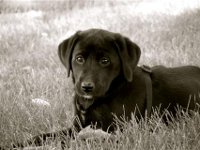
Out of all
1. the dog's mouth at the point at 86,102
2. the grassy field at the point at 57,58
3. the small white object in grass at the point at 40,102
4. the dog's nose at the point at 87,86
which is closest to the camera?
the grassy field at the point at 57,58

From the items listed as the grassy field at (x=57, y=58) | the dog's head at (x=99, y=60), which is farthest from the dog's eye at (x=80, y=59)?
the grassy field at (x=57, y=58)

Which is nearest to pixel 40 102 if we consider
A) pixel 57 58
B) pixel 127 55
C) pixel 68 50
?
pixel 68 50

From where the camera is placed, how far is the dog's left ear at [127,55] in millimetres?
4384

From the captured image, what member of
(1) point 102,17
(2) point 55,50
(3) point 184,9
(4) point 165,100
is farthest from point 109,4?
(4) point 165,100

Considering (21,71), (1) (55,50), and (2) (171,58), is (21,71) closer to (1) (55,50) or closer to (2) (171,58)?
(1) (55,50)

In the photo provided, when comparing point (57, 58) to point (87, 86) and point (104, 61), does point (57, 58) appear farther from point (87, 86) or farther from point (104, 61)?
point (87, 86)

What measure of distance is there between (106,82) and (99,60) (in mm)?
216

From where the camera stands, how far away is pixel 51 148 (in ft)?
12.6

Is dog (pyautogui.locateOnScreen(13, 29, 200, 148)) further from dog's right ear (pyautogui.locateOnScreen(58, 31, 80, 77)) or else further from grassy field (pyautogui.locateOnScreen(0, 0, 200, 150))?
grassy field (pyautogui.locateOnScreen(0, 0, 200, 150))

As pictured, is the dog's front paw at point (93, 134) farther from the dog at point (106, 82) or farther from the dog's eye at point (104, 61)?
the dog's eye at point (104, 61)

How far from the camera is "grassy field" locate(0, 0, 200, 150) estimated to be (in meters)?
4.00

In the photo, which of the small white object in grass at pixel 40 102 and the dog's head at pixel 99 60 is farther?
the small white object in grass at pixel 40 102

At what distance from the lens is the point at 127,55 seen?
450cm

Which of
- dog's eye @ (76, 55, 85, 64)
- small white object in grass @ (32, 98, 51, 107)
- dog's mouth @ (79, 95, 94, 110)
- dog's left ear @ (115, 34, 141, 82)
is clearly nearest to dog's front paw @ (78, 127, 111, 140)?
dog's mouth @ (79, 95, 94, 110)
